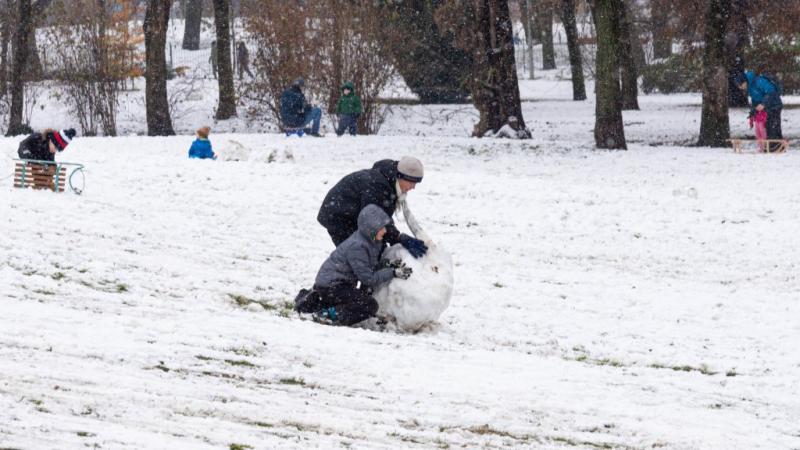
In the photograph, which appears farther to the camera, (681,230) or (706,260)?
(681,230)

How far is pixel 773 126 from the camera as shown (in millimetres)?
25359

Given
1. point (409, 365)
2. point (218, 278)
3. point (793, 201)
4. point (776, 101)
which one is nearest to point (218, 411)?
point (409, 365)

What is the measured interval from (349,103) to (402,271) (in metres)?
19.1

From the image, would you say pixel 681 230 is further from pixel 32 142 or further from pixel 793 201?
pixel 32 142

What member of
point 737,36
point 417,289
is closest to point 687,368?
point 417,289

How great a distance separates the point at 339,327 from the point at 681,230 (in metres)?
7.90

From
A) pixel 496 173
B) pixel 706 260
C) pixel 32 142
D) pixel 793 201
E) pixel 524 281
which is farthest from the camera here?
pixel 496 173

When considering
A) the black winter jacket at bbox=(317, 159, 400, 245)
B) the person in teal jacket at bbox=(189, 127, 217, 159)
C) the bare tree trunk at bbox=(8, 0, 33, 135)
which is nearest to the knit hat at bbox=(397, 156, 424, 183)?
the black winter jacket at bbox=(317, 159, 400, 245)

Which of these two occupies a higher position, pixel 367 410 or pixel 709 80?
pixel 709 80

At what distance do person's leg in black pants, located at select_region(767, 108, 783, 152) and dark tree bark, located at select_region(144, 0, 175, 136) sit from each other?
14374 millimetres

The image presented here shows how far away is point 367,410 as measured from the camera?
7277 mm

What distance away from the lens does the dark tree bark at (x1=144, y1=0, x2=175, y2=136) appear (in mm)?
30375

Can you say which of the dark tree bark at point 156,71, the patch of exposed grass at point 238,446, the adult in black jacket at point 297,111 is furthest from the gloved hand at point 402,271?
the dark tree bark at point 156,71

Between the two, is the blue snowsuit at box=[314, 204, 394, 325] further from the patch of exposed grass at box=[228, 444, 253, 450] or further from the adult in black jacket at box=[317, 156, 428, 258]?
the patch of exposed grass at box=[228, 444, 253, 450]
